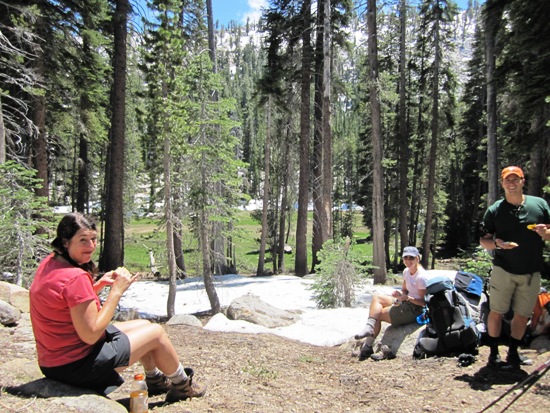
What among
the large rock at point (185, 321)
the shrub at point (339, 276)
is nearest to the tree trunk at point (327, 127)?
the shrub at point (339, 276)

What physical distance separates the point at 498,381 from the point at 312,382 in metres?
1.76

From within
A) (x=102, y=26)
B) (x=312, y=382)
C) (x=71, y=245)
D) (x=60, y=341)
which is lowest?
(x=312, y=382)

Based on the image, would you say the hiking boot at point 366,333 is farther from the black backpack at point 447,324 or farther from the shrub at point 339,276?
the shrub at point 339,276

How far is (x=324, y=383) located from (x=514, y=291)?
6.94ft

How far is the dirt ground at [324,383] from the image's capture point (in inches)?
137

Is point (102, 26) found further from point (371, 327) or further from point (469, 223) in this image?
point (469, 223)

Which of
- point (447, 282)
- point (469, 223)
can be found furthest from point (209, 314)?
point (469, 223)

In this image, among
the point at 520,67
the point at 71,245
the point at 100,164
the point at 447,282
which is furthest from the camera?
the point at 100,164

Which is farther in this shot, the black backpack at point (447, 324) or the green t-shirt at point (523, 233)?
the black backpack at point (447, 324)

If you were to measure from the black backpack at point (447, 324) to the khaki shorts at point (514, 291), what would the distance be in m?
0.47

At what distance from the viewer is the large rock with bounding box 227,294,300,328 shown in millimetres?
7589

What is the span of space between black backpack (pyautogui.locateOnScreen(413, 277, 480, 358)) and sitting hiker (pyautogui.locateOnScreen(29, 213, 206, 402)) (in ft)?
10.4

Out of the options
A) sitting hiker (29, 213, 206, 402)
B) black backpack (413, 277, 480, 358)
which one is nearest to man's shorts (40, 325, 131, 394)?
sitting hiker (29, 213, 206, 402)

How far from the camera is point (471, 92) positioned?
3039 cm
